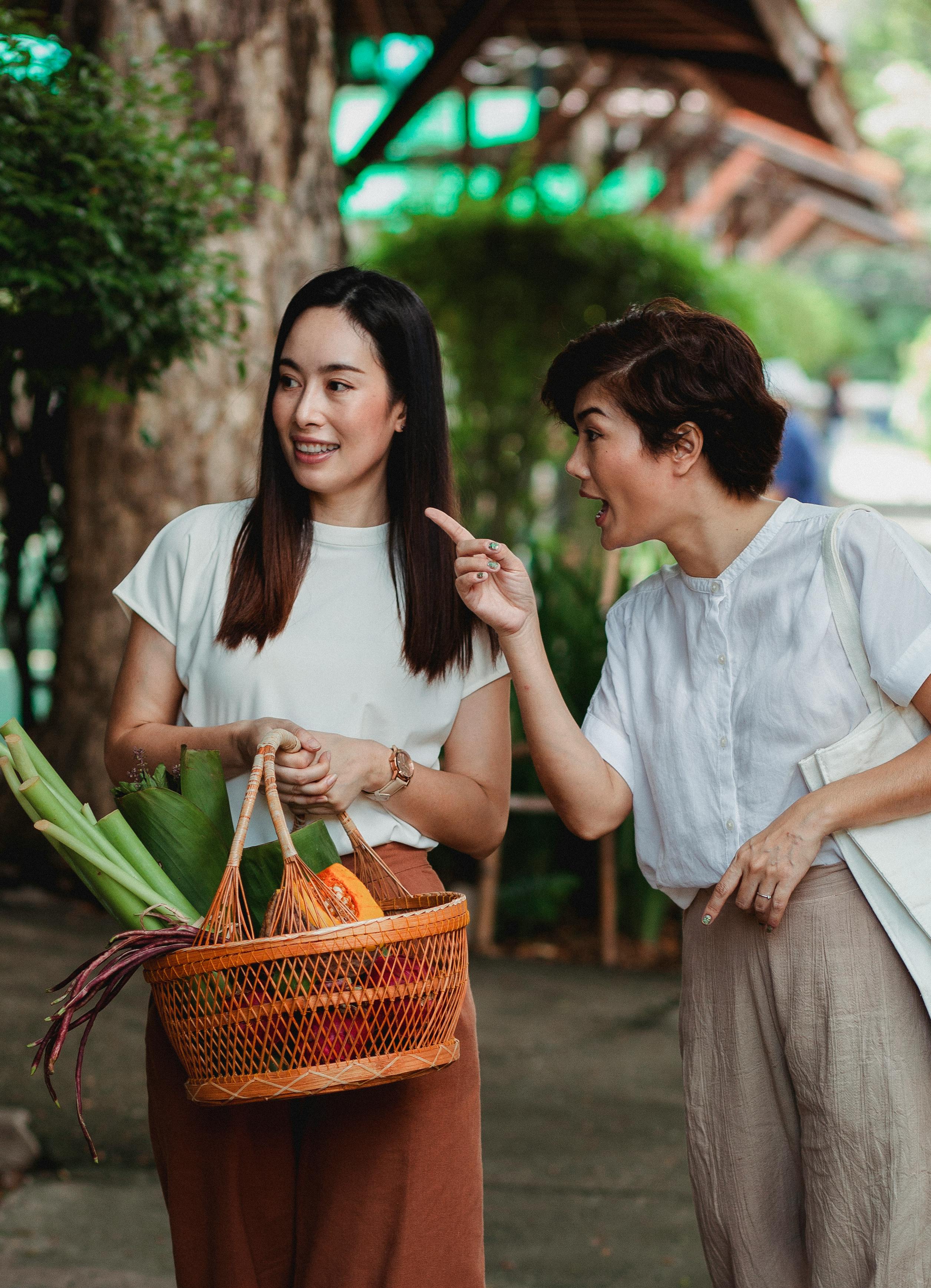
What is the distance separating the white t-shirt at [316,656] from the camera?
6.02 ft

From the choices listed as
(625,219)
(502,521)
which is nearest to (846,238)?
(625,219)

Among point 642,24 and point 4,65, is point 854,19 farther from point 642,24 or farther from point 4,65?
Answer: point 4,65

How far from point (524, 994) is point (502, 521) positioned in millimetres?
3093

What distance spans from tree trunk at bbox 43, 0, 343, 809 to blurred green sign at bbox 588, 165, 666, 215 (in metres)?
3.53

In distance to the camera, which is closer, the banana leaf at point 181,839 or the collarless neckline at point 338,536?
the banana leaf at point 181,839

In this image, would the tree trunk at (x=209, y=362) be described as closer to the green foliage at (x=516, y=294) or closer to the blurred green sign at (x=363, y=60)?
the green foliage at (x=516, y=294)

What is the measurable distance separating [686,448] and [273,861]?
2.49 ft

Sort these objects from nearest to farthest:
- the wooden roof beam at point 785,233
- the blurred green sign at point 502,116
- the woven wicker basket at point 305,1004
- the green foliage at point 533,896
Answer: the woven wicker basket at point 305,1004, the green foliage at point 533,896, the blurred green sign at point 502,116, the wooden roof beam at point 785,233

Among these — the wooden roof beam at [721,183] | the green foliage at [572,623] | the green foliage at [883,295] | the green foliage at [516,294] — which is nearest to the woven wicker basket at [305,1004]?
the green foliage at [572,623]

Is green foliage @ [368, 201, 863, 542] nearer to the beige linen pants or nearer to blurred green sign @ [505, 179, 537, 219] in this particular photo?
blurred green sign @ [505, 179, 537, 219]

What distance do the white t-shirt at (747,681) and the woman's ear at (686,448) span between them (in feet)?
0.44

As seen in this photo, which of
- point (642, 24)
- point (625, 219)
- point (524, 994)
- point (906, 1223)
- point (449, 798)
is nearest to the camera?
point (906, 1223)

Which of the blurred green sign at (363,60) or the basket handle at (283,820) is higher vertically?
the blurred green sign at (363,60)

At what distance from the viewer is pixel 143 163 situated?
2.75m
